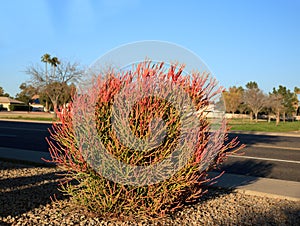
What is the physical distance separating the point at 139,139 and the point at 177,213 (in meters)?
1.47

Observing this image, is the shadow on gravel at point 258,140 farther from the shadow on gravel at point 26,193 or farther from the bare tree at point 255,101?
the bare tree at point 255,101

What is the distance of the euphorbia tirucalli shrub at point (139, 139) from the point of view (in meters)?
4.20

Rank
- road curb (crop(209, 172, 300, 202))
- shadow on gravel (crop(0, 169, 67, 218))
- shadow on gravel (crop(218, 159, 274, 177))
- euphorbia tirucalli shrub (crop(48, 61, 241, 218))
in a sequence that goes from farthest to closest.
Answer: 1. shadow on gravel (crop(218, 159, 274, 177))
2. road curb (crop(209, 172, 300, 202))
3. shadow on gravel (crop(0, 169, 67, 218))
4. euphorbia tirucalli shrub (crop(48, 61, 241, 218))

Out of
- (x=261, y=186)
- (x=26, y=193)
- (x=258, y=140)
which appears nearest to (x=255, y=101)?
(x=258, y=140)

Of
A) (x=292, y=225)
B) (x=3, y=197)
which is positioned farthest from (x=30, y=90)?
(x=292, y=225)

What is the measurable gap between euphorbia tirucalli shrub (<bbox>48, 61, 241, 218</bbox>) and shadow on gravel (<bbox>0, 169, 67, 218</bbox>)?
1032mm

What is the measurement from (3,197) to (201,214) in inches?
135

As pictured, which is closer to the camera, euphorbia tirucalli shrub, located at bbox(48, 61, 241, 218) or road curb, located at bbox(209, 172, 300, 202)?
euphorbia tirucalli shrub, located at bbox(48, 61, 241, 218)

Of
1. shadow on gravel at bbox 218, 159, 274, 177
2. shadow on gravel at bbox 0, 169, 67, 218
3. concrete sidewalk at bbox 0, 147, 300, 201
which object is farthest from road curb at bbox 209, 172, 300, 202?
shadow on gravel at bbox 0, 169, 67, 218

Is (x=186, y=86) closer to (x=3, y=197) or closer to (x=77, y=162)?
(x=77, y=162)

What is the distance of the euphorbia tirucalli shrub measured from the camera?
165 inches

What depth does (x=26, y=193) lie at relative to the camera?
589 cm

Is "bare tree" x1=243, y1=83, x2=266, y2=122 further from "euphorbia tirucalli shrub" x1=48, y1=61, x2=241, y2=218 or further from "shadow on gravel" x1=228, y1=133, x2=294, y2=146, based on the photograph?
"euphorbia tirucalli shrub" x1=48, y1=61, x2=241, y2=218

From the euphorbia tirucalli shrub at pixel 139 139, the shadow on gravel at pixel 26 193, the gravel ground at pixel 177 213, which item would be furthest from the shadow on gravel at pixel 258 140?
the euphorbia tirucalli shrub at pixel 139 139
